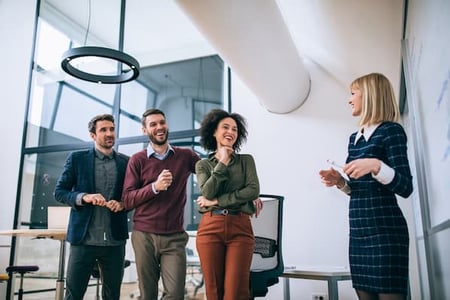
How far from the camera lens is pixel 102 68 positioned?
3.92m

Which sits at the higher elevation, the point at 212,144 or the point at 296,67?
the point at 296,67

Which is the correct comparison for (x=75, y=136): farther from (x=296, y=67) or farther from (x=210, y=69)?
(x=296, y=67)

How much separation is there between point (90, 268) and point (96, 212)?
33cm

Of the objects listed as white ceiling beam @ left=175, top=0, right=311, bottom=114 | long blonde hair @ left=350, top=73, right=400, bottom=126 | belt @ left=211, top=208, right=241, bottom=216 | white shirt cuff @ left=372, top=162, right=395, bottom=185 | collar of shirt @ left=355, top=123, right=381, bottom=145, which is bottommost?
belt @ left=211, top=208, right=241, bottom=216

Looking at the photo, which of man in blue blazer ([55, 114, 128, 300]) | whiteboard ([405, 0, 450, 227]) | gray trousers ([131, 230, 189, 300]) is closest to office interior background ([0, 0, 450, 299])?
whiteboard ([405, 0, 450, 227])

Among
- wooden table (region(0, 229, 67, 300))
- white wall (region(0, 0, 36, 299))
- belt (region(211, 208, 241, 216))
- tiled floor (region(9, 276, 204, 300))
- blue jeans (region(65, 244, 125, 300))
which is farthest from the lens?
white wall (region(0, 0, 36, 299))

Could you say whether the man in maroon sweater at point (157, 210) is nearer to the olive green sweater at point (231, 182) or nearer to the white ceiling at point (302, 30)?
the olive green sweater at point (231, 182)

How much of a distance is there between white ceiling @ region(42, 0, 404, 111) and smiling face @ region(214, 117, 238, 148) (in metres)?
0.59

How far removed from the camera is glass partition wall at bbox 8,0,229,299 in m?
4.83

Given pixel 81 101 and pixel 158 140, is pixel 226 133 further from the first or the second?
pixel 81 101

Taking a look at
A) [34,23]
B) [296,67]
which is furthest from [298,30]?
[34,23]

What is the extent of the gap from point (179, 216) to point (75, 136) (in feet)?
12.1

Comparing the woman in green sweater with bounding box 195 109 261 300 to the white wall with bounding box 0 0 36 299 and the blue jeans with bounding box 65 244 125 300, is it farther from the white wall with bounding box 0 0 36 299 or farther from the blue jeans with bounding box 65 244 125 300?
the white wall with bounding box 0 0 36 299

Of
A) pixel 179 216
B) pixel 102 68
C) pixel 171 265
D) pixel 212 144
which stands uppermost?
pixel 102 68
